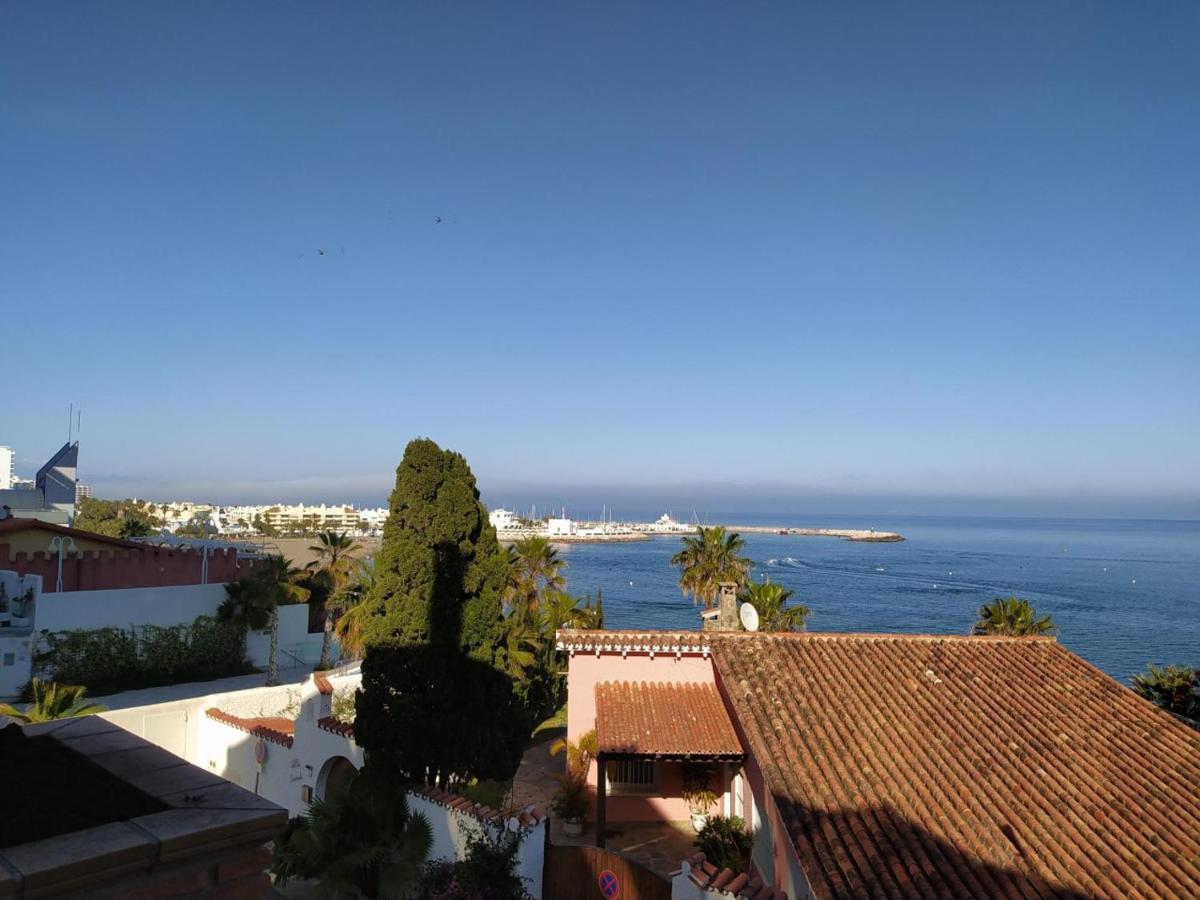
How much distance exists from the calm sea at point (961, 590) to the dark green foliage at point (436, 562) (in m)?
46.5

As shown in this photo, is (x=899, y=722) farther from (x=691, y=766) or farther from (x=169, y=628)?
(x=169, y=628)

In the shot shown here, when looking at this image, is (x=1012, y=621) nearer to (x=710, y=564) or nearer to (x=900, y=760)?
(x=710, y=564)

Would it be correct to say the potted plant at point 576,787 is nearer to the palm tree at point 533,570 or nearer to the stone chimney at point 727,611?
the stone chimney at point 727,611

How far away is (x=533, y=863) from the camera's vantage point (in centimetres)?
968

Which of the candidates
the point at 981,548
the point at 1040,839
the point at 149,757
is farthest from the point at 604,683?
the point at 981,548

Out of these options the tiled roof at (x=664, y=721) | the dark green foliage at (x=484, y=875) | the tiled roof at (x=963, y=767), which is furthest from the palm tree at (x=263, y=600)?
the tiled roof at (x=963, y=767)

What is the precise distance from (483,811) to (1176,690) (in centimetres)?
1985

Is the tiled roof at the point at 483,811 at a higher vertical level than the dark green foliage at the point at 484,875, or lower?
higher

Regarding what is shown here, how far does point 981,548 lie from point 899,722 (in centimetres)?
18272

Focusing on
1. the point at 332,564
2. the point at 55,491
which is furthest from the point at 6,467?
the point at 332,564

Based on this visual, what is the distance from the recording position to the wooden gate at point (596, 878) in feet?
31.3

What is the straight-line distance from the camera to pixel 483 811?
10039mm

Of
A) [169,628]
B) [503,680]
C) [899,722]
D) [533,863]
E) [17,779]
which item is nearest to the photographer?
[17,779]

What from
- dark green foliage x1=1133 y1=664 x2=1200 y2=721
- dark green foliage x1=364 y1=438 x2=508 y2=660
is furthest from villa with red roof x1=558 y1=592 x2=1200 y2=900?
dark green foliage x1=1133 y1=664 x2=1200 y2=721
